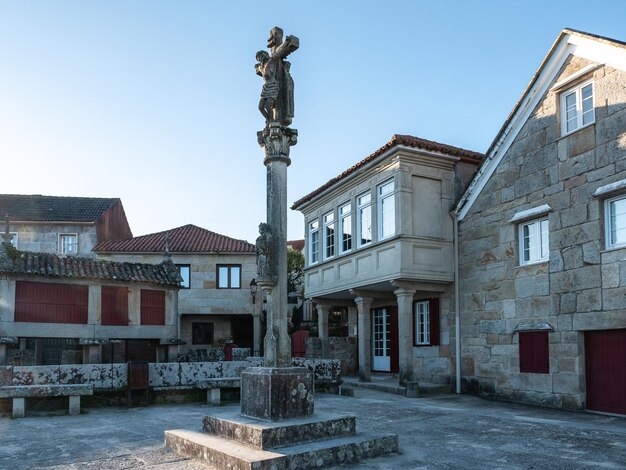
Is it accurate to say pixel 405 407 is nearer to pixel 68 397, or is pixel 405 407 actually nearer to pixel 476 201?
pixel 476 201

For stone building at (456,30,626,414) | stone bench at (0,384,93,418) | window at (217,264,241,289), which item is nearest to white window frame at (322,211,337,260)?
stone building at (456,30,626,414)

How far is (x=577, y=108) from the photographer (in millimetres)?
12508

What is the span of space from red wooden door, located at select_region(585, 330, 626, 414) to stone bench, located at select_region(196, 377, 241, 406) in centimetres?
710

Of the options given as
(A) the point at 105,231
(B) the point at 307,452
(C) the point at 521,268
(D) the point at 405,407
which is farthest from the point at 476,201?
(A) the point at 105,231

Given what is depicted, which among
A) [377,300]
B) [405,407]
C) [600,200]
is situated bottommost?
[405,407]

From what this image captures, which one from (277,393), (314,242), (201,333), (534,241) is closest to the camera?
(277,393)

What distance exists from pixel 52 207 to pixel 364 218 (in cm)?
2060

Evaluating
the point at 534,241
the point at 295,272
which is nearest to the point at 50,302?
the point at 534,241

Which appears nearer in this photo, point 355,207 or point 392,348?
point 355,207

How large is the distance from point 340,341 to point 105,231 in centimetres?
1611

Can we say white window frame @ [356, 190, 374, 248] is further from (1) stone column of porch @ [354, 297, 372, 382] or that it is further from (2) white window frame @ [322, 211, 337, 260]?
(1) stone column of porch @ [354, 297, 372, 382]

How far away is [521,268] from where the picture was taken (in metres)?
13.4

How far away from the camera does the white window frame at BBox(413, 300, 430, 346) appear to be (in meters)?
16.9

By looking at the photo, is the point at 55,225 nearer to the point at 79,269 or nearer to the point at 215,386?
the point at 79,269
